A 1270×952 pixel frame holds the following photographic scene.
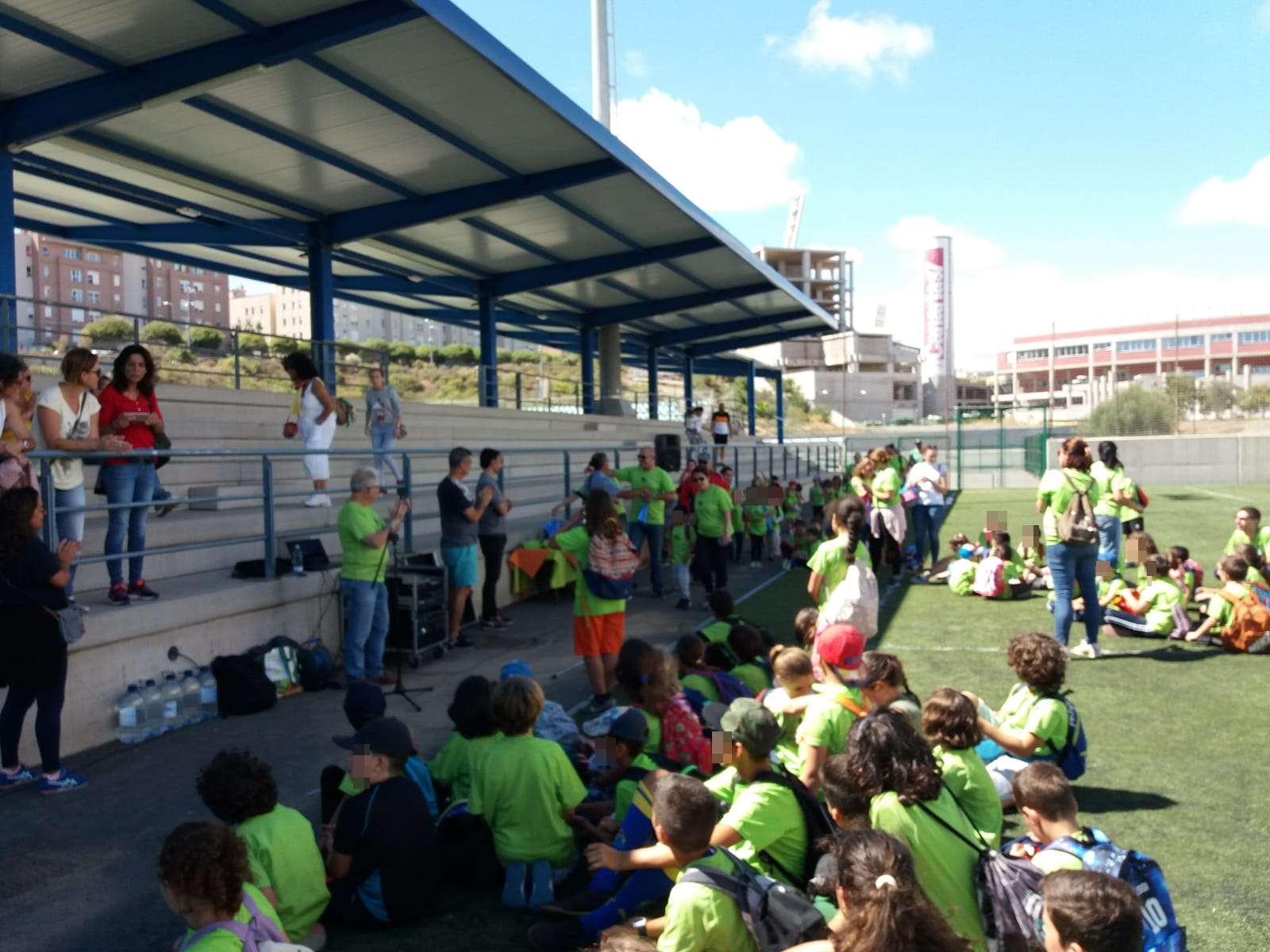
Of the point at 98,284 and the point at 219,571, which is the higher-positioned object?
the point at 98,284

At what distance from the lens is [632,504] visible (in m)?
11.5

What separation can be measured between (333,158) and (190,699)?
8121 millimetres

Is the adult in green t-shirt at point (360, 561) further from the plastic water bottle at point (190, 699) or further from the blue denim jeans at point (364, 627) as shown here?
the plastic water bottle at point (190, 699)

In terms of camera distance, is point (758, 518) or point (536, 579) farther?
point (758, 518)

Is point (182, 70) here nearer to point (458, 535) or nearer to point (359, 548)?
point (458, 535)

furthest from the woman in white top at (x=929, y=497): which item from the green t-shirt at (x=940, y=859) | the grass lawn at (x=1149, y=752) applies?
the green t-shirt at (x=940, y=859)

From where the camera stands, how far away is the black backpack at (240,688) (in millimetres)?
6672

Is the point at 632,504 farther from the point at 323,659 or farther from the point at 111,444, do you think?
the point at 111,444

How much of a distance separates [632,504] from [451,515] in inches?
125

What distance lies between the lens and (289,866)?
351 centimetres

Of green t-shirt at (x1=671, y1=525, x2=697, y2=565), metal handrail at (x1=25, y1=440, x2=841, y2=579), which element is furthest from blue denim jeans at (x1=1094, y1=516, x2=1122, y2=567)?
metal handrail at (x1=25, y1=440, x2=841, y2=579)

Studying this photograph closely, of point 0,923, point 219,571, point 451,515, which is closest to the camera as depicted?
point 0,923

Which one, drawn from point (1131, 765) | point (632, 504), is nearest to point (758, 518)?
point (632, 504)

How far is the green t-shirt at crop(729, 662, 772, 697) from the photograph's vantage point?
606 cm
